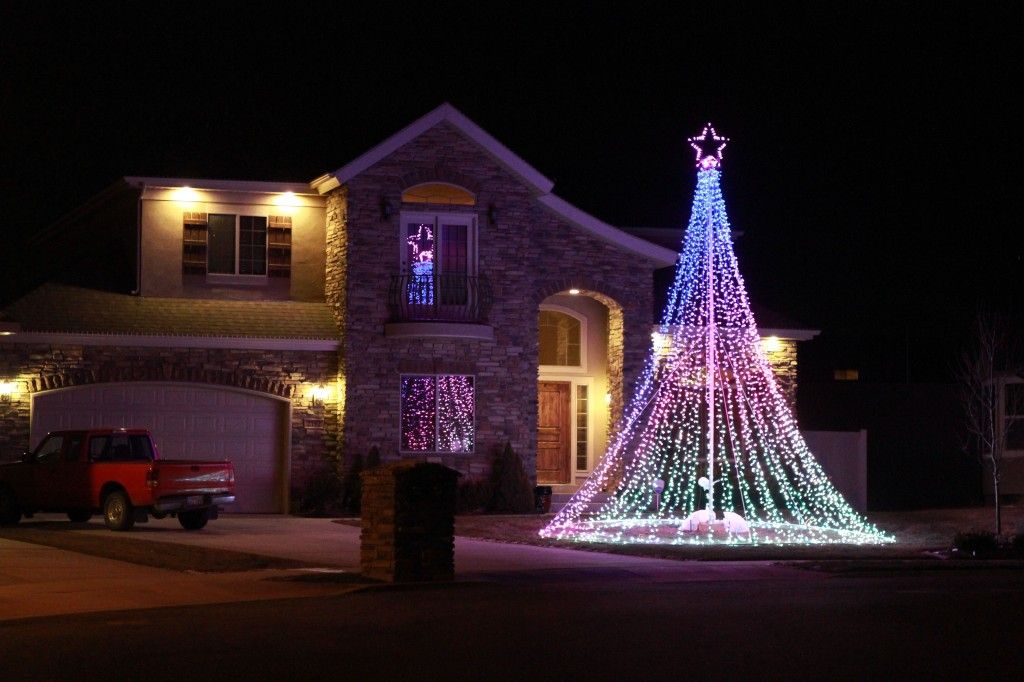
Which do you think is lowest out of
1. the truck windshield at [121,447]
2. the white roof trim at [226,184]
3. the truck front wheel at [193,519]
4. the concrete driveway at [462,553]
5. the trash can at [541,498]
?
the concrete driveway at [462,553]

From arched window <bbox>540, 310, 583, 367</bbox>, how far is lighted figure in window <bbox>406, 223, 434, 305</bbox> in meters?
4.48

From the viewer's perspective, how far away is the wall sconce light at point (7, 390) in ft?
88.5

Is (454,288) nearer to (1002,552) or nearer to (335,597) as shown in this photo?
(1002,552)

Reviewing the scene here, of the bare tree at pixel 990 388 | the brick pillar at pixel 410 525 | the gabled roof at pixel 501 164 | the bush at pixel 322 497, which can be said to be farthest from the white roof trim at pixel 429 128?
the brick pillar at pixel 410 525

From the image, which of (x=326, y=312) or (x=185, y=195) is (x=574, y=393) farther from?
(x=185, y=195)

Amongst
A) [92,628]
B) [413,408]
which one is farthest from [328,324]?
[92,628]

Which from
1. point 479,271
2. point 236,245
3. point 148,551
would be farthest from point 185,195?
point 148,551

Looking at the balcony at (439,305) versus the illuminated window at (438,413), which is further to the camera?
the illuminated window at (438,413)

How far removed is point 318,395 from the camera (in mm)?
29125

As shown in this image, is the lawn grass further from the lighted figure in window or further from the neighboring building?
the lighted figure in window

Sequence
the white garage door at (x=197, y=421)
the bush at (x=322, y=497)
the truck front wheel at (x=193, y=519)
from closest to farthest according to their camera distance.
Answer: the truck front wheel at (x=193, y=519)
the white garage door at (x=197, y=421)
the bush at (x=322, y=497)

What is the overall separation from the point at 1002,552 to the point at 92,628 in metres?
14.3

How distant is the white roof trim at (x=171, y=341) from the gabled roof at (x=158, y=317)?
0.13 ft

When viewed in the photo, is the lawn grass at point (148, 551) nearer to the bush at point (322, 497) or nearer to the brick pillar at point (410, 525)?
the brick pillar at point (410, 525)
